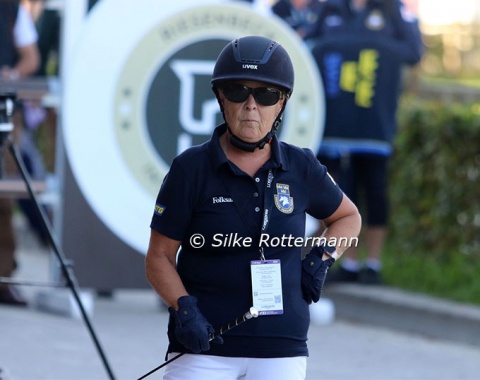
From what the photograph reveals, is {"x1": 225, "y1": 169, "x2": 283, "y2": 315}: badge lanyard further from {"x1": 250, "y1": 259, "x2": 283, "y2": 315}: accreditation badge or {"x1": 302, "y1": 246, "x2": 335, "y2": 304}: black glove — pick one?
{"x1": 302, "y1": 246, "x2": 335, "y2": 304}: black glove

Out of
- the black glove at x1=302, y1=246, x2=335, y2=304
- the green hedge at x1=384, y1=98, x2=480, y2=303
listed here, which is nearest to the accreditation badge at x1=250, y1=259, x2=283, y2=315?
the black glove at x1=302, y1=246, x2=335, y2=304

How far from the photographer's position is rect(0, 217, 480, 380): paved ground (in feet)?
23.6

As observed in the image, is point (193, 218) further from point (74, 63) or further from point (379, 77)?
point (379, 77)

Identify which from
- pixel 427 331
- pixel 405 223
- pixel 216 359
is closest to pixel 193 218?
pixel 216 359

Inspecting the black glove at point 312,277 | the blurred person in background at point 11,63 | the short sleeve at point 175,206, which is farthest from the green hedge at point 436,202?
the short sleeve at point 175,206

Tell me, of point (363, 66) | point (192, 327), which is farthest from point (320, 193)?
point (363, 66)

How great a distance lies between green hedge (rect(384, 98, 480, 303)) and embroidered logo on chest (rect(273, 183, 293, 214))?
5.04 m

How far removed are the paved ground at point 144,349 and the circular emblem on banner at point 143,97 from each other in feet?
2.13

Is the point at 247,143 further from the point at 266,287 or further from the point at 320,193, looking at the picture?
the point at 266,287

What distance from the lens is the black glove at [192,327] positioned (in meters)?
3.97

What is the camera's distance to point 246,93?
414 centimetres

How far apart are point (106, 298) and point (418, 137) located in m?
2.79

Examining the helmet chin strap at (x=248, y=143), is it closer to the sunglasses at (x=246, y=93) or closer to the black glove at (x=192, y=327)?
the sunglasses at (x=246, y=93)

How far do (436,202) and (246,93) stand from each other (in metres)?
6.06
